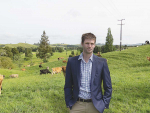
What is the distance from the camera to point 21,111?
5.03 m

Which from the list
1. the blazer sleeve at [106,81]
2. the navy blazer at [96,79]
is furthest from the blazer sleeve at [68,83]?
the blazer sleeve at [106,81]

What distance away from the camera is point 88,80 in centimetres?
265

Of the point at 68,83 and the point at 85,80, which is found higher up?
the point at 85,80

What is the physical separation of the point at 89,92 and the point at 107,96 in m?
0.46

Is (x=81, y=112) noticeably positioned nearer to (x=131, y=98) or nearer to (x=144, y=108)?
(x=144, y=108)

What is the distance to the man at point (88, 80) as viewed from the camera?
2614 mm

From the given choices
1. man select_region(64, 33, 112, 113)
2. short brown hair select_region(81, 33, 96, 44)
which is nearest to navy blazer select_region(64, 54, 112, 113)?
man select_region(64, 33, 112, 113)

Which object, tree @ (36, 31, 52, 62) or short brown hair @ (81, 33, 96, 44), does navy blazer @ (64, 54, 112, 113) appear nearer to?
short brown hair @ (81, 33, 96, 44)

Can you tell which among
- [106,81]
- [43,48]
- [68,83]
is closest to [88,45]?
[106,81]

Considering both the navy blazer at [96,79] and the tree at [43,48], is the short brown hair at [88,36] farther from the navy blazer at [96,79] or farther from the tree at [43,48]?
the tree at [43,48]

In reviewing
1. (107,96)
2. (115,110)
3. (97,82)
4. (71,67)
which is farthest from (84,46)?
(115,110)

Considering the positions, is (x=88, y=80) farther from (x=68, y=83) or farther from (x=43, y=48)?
(x=43, y=48)

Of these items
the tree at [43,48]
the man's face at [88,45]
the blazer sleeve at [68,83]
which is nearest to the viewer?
the man's face at [88,45]

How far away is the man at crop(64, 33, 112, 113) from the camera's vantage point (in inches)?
103
